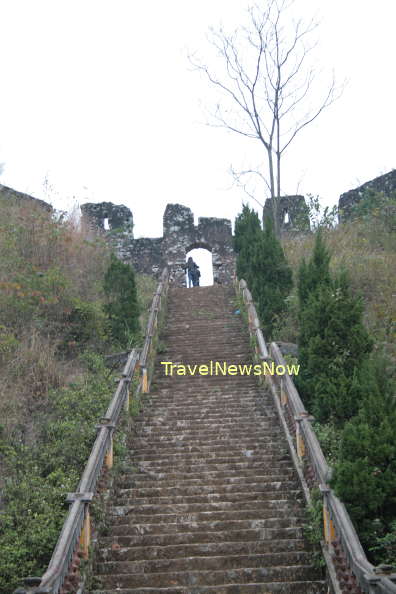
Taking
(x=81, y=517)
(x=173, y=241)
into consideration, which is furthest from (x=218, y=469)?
(x=173, y=241)

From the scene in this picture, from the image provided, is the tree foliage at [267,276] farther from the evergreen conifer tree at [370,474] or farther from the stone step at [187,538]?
the evergreen conifer tree at [370,474]

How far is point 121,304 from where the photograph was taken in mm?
14914

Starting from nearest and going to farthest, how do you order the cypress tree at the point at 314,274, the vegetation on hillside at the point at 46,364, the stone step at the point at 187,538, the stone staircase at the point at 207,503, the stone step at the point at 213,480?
1. the stone staircase at the point at 207,503
2. the stone step at the point at 187,538
3. the vegetation on hillside at the point at 46,364
4. the stone step at the point at 213,480
5. the cypress tree at the point at 314,274

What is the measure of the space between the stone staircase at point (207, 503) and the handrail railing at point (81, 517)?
48 cm

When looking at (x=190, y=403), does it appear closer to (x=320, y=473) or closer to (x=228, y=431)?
(x=228, y=431)

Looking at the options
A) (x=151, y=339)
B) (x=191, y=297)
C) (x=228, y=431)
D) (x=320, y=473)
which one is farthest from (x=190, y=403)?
(x=191, y=297)

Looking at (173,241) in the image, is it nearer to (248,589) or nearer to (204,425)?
(204,425)

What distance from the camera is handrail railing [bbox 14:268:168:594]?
5.84m

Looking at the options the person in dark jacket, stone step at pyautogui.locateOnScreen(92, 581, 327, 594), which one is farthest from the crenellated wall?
→ stone step at pyautogui.locateOnScreen(92, 581, 327, 594)

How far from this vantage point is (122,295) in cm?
1519

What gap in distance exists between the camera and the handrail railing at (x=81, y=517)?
5840 mm

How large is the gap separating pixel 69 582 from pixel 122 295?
9223 millimetres

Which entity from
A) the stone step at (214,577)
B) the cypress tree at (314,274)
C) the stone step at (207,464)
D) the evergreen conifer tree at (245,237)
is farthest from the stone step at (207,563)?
the evergreen conifer tree at (245,237)

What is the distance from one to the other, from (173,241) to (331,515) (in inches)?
735
